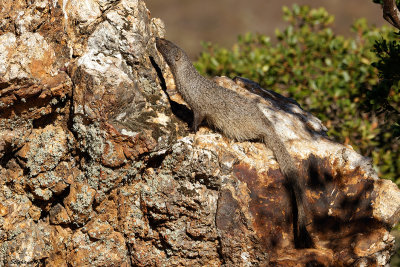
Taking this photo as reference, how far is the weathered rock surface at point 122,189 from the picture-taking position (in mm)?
3182

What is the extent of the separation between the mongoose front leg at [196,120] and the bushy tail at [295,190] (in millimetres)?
670

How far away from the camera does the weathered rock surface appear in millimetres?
3182

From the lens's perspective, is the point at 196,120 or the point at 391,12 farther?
the point at 196,120

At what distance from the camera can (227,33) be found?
1345 centimetres

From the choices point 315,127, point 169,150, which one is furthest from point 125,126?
point 315,127

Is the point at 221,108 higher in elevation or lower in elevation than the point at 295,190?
higher

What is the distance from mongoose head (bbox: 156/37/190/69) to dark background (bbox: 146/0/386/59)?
802 cm

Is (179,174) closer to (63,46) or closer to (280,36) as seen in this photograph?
(63,46)

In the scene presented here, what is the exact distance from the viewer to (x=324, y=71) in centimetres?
587

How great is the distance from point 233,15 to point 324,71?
904 centimetres

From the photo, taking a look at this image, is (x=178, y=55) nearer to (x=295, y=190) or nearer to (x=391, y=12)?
(x=295, y=190)

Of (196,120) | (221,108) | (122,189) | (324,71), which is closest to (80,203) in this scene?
(122,189)

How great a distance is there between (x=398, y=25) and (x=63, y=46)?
261 centimetres

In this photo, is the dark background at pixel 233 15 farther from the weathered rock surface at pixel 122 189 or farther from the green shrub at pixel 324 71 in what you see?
the weathered rock surface at pixel 122 189
